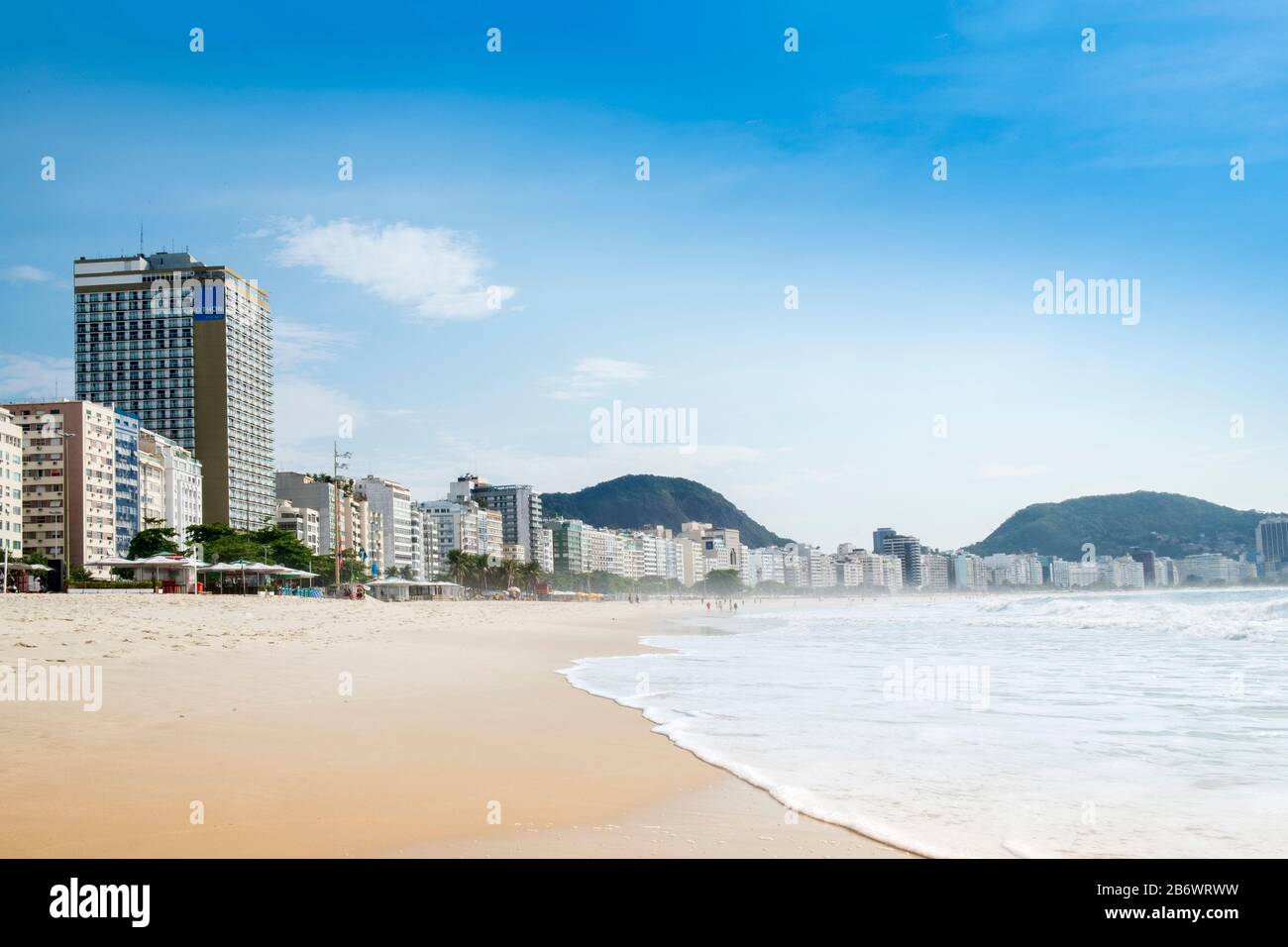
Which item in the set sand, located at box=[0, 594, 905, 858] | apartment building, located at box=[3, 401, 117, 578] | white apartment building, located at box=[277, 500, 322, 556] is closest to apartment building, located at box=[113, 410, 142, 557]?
apartment building, located at box=[3, 401, 117, 578]

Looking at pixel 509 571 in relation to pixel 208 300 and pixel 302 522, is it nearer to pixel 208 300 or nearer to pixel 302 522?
pixel 302 522

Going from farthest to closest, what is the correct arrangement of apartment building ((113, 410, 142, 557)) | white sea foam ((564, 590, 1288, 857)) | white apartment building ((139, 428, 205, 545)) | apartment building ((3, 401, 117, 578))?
1. white apartment building ((139, 428, 205, 545))
2. apartment building ((113, 410, 142, 557))
3. apartment building ((3, 401, 117, 578))
4. white sea foam ((564, 590, 1288, 857))

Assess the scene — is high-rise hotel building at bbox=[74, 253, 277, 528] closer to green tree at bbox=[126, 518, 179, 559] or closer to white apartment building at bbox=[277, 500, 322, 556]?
white apartment building at bbox=[277, 500, 322, 556]

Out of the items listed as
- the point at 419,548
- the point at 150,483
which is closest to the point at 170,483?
the point at 150,483

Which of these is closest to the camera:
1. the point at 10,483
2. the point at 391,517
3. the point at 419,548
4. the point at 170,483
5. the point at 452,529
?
the point at 10,483

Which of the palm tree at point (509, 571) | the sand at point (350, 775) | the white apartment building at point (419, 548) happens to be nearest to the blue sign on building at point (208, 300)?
the white apartment building at point (419, 548)

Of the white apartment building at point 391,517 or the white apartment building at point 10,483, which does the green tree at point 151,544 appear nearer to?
the white apartment building at point 10,483
